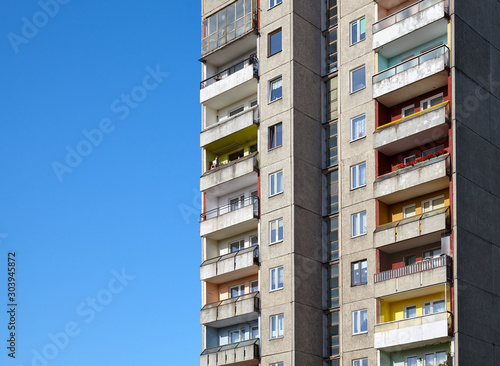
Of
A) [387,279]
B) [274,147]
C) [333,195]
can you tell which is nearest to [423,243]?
[387,279]

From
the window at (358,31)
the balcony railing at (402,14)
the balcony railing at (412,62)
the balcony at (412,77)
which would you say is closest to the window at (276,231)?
the balcony at (412,77)

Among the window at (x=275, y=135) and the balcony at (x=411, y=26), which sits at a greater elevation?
the balcony at (x=411, y=26)

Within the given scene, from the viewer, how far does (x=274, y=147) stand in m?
59.8

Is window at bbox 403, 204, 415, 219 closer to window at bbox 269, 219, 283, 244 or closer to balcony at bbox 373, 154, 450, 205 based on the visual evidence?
balcony at bbox 373, 154, 450, 205

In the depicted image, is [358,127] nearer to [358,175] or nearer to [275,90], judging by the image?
[358,175]

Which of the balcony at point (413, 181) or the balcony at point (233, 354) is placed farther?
the balcony at point (233, 354)

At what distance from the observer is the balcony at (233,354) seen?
188 feet

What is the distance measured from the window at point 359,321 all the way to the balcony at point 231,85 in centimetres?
1732

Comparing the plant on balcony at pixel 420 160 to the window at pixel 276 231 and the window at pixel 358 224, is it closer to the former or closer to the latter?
the window at pixel 358 224

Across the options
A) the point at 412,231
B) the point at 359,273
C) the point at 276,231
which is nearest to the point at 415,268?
the point at 412,231

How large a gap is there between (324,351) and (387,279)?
6.82 meters

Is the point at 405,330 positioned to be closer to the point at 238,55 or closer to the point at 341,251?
the point at 341,251

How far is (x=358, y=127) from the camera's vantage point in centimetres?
5725

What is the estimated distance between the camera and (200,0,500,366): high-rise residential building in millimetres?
51656
